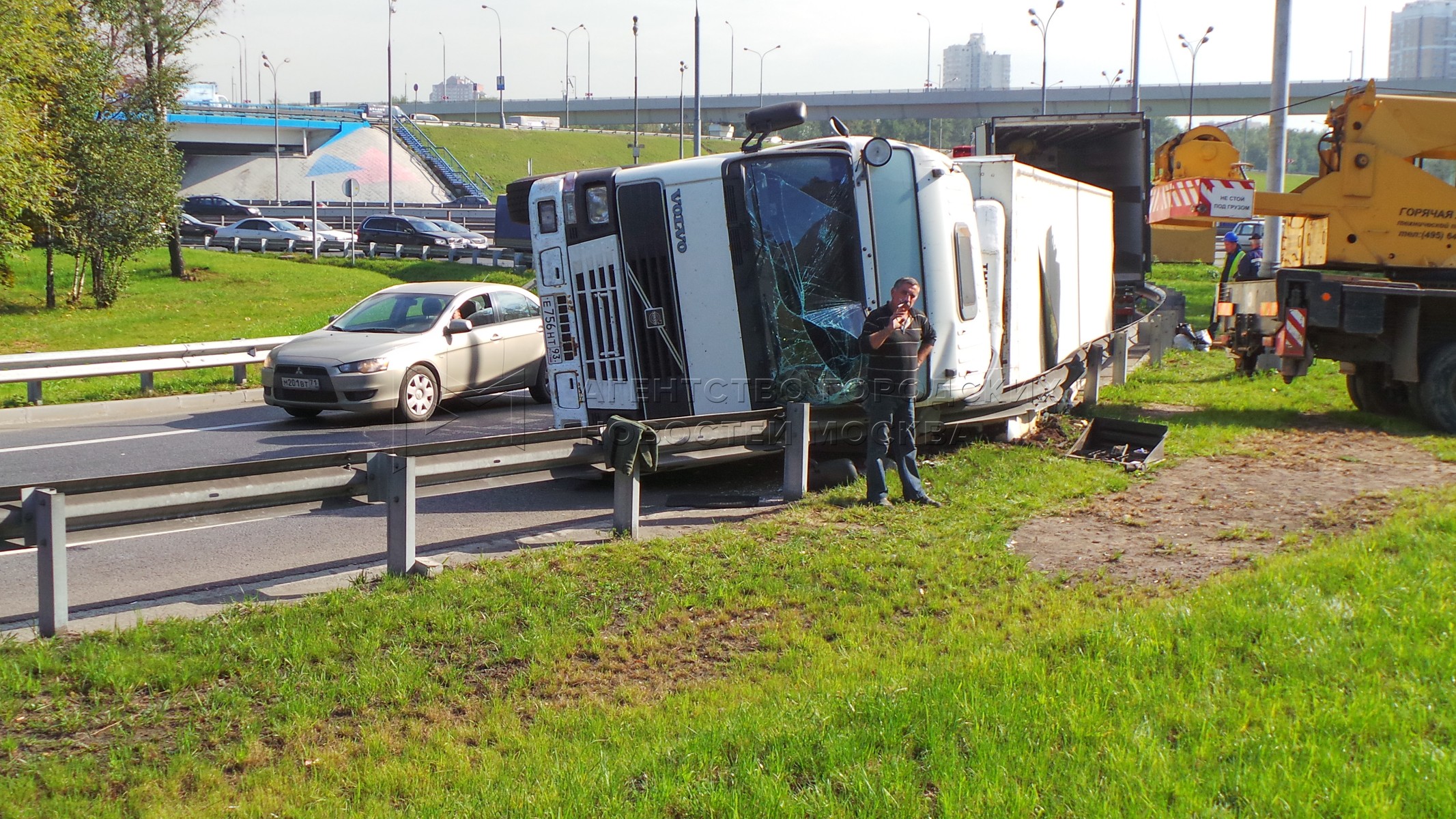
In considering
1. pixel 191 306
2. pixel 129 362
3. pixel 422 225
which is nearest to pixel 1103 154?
pixel 129 362

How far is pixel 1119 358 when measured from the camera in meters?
15.1

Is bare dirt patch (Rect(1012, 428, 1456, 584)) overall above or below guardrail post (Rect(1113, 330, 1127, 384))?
below

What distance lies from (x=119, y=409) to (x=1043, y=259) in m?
11.0

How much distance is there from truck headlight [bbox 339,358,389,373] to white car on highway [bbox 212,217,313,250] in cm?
3315

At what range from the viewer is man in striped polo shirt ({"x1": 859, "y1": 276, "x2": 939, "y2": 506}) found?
26.1 feet

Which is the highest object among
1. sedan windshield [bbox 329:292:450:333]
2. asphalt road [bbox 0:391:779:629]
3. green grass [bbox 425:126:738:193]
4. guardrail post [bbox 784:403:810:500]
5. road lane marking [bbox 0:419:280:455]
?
green grass [bbox 425:126:738:193]

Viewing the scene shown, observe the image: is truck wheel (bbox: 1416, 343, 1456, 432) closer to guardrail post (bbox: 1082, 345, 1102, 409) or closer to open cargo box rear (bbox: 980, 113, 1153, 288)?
guardrail post (bbox: 1082, 345, 1102, 409)

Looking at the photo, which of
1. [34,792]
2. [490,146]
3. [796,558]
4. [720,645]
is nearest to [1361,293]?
[796,558]

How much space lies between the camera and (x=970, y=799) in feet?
11.6

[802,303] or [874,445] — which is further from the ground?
[802,303]

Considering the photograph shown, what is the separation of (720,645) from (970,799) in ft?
6.59

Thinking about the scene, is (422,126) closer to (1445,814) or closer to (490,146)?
(490,146)

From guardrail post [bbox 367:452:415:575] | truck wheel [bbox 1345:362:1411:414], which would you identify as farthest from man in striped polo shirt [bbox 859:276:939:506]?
truck wheel [bbox 1345:362:1411:414]

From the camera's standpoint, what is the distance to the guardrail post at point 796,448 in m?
8.42
